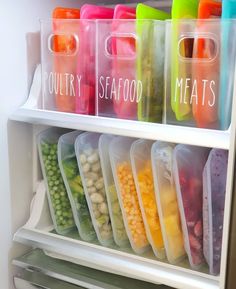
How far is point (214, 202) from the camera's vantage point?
86cm

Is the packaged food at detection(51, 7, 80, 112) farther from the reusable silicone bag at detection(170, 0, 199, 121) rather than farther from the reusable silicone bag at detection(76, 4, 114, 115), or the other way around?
the reusable silicone bag at detection(170, 0, 199, 121)

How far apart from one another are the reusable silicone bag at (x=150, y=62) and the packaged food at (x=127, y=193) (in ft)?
0.33

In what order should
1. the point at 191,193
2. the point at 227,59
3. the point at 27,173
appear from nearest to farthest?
the point at 227,59 < the point at 191,193 < the point at 27,173

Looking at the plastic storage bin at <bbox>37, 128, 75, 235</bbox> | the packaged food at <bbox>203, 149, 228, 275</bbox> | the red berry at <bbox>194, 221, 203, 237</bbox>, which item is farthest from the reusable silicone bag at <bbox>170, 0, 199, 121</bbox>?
the plastic storage bin at <bbox>37, 128, 75, 235</bbox>

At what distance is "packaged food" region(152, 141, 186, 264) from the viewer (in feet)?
3.00

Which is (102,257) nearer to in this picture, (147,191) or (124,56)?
(147,191)

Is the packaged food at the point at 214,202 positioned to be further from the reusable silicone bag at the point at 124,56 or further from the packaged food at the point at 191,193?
the reusable silicone bag at the point at 124,56

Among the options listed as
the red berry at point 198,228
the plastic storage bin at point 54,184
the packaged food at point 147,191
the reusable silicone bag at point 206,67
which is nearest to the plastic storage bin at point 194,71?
the reusable silicone bag at point 206,67

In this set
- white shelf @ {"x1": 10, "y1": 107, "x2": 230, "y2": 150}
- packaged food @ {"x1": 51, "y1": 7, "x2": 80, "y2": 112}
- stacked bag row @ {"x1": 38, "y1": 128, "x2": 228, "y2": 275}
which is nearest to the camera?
white shelf @ {"x1": 10, "y1": 107, "x2": 230, "y2": 150}

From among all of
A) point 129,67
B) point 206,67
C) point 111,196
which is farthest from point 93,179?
point 206,67

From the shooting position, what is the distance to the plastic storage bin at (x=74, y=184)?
1.06 metres

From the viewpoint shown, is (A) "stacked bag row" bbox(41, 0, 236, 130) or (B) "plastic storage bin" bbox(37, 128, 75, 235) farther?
(B) "plastic storage bin" bbox(37, 128, 75, 235)

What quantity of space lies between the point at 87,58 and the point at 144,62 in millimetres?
155

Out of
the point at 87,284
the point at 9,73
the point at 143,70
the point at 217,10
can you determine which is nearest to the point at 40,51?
the point at 9,73
